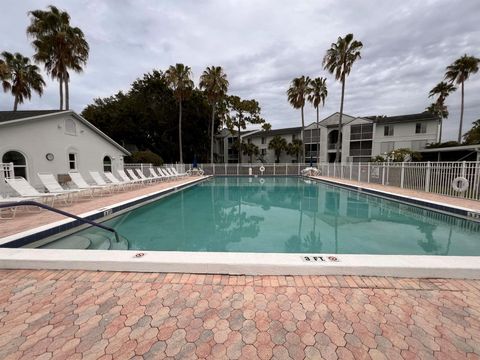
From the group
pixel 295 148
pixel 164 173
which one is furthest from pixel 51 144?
pixel 295 148

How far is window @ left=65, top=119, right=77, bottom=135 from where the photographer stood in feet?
39.2

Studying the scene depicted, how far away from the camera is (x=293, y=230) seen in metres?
6.20

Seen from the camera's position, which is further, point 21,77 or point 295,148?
point 295,148

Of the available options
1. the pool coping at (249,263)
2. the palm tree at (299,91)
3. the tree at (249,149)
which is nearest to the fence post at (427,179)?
the pool coping at (249,263)

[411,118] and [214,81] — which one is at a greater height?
[214,81]

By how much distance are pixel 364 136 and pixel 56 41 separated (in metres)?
34.1

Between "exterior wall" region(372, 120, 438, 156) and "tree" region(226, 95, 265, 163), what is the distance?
16.1 meters

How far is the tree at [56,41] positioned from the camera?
14820mm

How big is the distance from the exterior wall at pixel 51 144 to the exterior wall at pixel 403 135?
32640mm

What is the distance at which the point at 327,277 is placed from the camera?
272cm

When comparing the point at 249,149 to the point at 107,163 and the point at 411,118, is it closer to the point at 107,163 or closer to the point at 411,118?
the point at 411,118

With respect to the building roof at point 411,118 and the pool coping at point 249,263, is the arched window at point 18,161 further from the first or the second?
the building roof at point 411,118

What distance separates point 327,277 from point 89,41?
22.0m

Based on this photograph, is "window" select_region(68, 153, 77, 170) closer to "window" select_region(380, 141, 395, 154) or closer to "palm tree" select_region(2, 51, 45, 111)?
"palm tree" select_region(2, 51, 45, 111)
